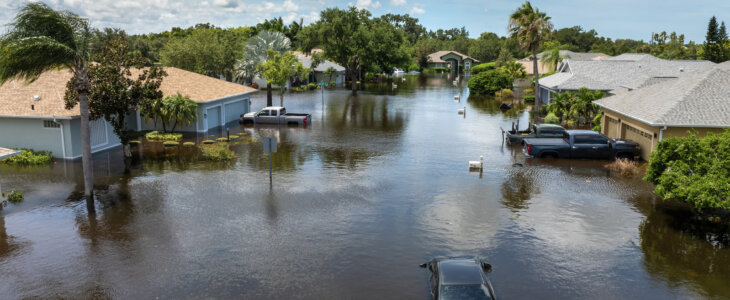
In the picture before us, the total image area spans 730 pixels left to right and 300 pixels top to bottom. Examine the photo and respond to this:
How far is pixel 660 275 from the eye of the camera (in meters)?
13.9

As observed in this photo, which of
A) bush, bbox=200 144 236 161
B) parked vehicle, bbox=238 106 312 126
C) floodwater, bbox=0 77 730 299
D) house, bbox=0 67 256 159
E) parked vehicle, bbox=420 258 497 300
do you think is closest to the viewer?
parked vehicle, bbox=420 258 497 300

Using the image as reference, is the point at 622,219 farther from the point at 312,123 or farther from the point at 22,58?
the point at 312,123

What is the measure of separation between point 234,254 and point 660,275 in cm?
1210

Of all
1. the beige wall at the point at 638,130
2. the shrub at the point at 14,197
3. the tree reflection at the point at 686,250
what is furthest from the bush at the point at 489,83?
the shrub at the point at 14,197

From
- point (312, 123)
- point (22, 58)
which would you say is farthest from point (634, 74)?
point (22, 58)

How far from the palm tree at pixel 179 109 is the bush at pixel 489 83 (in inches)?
1759

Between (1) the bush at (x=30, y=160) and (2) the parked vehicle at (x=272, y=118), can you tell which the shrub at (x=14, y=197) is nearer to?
(1) the bush at (x=30, y=160)

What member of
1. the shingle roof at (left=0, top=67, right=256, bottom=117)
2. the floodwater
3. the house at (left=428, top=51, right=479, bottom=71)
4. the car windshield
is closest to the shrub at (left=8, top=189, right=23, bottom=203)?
the floodwater

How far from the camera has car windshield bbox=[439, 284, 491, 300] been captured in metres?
11.4

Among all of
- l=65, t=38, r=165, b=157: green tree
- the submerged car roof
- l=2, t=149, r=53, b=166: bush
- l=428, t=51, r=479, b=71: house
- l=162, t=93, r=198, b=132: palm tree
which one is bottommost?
the submerged car roof

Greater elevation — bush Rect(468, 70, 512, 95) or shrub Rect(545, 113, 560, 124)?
bush Rect(468, 70, 512, 95)

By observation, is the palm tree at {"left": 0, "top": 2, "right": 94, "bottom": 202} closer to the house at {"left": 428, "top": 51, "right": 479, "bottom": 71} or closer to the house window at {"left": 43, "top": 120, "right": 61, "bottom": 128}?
the house window at {"left": 43, "top": 120, "right": 61, "bottom": 128}

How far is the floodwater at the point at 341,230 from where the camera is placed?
523 inches

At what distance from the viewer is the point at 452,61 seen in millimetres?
143500
